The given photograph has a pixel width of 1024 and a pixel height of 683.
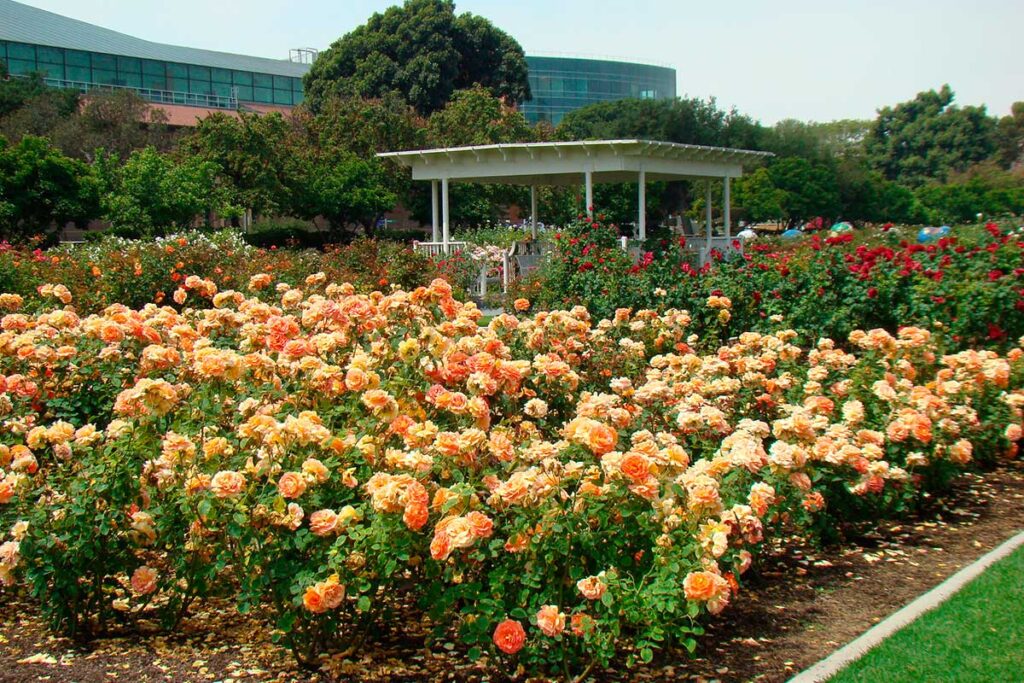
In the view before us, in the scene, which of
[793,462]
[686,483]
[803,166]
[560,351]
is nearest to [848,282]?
[560,351]

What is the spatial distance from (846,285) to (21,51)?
55.9 meters

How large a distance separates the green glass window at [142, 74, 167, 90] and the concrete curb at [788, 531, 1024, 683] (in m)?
61.5

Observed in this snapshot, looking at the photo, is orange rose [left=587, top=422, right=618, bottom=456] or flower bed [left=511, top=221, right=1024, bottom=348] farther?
flower bed [left=511, top=221, right=1024, bottom=348]

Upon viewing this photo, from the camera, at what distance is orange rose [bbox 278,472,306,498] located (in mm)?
3117

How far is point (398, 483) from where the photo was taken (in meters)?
3.08

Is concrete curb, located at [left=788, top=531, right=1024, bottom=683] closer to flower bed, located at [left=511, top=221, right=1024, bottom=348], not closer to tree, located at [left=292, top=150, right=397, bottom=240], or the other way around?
flower bed, located at [left=511, top=221, right=1024, bottom=348]

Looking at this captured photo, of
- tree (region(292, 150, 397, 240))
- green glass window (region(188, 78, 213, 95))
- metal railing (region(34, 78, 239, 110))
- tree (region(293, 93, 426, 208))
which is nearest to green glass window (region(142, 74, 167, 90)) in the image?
metal railing (region(34, 78, 239, 110))

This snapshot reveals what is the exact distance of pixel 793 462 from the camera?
3934mm

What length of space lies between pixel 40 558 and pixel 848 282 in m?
7.11

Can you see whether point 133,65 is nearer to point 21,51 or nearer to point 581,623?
point 21,51

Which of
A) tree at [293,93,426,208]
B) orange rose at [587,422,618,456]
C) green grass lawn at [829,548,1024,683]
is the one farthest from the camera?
tree at [293,93,426,208]

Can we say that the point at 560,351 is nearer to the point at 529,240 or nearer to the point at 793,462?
the point at 793,462

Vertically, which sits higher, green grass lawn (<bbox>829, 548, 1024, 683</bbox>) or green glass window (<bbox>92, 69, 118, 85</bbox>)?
green glass window (<bbox>92, 69, 118, 85</bbox>)

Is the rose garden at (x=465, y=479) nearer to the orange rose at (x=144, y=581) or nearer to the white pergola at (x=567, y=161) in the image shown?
the orange rose at (x=144, y=581)
